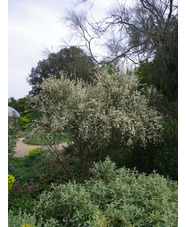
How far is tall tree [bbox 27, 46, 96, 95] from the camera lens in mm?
6684

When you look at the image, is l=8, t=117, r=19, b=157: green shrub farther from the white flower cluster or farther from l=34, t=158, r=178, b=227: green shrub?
l=34, t=158, r=178, b=227: green shrub

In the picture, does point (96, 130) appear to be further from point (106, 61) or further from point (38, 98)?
point (106, 61)

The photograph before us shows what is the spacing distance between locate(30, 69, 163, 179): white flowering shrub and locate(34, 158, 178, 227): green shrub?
0.78m

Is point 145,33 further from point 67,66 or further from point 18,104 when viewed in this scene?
point 18,104

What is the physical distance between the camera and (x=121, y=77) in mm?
3277

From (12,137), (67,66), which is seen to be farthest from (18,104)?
(12,137)

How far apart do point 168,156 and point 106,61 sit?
3453 mm

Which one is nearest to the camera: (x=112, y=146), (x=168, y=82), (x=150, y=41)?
(x=112, y=146)

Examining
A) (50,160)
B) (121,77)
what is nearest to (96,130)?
(121,77)

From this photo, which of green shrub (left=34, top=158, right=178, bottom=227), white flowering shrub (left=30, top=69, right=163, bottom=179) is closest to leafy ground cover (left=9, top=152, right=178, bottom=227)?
green shrub (left=34, top=158, right=178, bottom=227)

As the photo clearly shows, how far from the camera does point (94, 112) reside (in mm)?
2852

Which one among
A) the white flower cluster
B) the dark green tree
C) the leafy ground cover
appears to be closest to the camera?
the leafy ground cover

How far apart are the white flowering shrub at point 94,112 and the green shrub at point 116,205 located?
2.57 ft

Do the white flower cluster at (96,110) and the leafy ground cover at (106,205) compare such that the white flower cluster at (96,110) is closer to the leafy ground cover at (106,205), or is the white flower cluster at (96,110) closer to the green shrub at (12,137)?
the leafy ground cover at (106,205)
